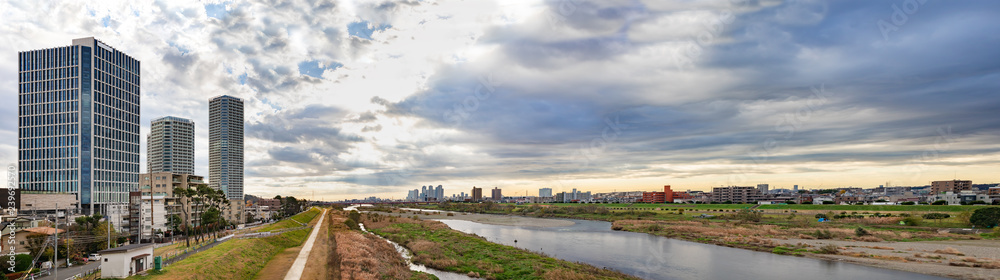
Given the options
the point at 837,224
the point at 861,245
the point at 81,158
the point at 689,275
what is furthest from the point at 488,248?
the point at 81,158

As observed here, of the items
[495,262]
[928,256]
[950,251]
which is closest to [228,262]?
[495,262]

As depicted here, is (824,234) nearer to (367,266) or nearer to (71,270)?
(367,266)

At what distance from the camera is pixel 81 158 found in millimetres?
119375

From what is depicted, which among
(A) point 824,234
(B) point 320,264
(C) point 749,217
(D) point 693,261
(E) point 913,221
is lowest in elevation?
(C) point 749,217

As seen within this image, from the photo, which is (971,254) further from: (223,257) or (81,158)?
(81,158)

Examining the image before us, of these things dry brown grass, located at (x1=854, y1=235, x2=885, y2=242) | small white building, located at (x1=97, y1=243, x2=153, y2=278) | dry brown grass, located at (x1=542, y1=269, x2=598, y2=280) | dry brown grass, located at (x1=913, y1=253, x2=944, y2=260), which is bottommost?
dry brown grass, located at (x1=854, y1=235, x2=885, y2=242)

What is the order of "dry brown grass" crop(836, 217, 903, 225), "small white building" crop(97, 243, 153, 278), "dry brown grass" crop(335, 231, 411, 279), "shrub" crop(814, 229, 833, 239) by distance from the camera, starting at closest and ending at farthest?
"small white building" crop(97, 243, 153, 278), "dry brown grass" crop(335, 231, 411, 279), "shrub" crop(814, 229, 833, 239), "dry brown grass" crop(836, 217, 903, 225)

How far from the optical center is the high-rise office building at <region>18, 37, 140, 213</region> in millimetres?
119250

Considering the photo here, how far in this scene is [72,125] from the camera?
12050 cm

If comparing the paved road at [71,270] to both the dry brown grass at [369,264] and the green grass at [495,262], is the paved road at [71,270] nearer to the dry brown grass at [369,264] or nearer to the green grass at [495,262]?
the dry brown grass at [369,264]

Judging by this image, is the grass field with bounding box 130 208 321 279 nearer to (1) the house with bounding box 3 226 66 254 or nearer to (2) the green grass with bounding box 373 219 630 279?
(2) the green grass with bounding box 373 219 630 279

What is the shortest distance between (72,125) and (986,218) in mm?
201819

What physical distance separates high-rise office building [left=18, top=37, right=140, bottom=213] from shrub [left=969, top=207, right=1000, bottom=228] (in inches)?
7456

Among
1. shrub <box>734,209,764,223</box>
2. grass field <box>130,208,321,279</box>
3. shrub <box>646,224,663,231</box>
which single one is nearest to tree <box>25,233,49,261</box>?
grass field <box>130,208,321,279</box>
